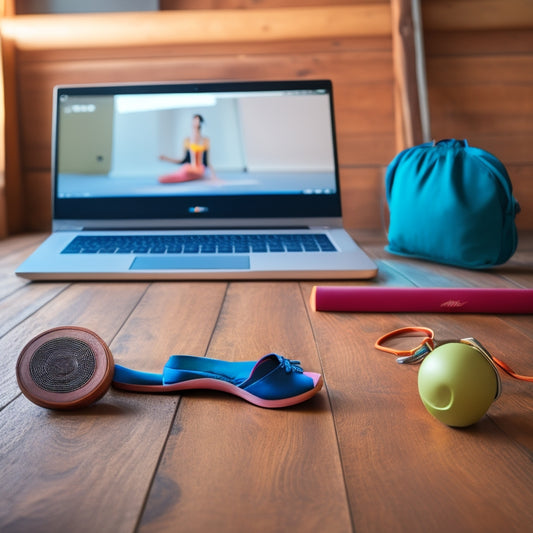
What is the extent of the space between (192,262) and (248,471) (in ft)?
2.17

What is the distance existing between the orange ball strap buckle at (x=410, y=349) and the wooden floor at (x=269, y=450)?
16 mm

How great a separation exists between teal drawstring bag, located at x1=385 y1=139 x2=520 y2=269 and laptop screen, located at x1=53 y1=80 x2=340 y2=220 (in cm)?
17

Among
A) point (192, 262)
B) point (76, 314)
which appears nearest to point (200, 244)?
point (192, 262)

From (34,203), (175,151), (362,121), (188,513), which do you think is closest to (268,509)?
(188,513)

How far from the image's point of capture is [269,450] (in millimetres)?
503

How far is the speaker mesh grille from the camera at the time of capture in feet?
1.91

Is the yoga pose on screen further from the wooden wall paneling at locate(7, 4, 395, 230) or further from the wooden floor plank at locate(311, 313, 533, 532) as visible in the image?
the wooden floor plank at locate(311, 313, 533, 532)

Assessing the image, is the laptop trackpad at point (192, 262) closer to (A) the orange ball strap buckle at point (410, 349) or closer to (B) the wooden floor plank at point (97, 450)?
(B) the wooden floor plank at point (97, 450)

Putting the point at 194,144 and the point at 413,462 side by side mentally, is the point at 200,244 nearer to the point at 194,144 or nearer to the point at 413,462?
the point at 194,144

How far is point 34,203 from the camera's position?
177 centimetres

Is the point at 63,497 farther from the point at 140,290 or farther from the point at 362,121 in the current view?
the point at 362,121

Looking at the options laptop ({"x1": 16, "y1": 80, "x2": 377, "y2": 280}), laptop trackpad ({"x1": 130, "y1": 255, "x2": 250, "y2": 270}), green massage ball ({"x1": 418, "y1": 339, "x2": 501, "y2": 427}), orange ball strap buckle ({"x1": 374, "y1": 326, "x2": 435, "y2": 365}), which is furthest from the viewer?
laptop ({"x1": 16, "y1": 80, "x2": 377, "y2": 280})

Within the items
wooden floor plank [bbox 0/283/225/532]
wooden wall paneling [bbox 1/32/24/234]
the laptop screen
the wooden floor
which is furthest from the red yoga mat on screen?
wooden wall paneling [bbox 1/32/24/234]

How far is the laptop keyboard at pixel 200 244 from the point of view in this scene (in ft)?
3.79
